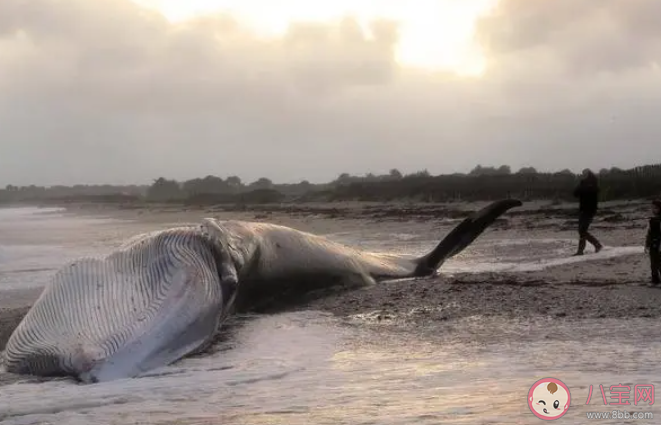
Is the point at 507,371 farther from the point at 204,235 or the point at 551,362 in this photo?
the point at 204,235

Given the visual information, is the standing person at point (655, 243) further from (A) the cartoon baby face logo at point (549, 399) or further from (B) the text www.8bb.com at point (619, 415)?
(B) the text www.8bb.com at point (619, 415)

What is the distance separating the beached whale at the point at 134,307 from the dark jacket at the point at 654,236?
541 cm

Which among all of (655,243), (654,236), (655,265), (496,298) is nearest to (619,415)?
(496,298)

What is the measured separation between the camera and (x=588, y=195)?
51.0 ft

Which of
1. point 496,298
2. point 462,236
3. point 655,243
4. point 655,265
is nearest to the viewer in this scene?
point 496,298

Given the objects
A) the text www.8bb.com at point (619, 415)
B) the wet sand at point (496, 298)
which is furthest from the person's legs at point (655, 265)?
the text www.8bb.com at point (619, 415)

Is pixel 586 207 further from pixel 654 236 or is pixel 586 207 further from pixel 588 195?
pixel 654 236

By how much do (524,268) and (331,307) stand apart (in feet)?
15.8

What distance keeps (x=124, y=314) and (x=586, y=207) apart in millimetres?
11483

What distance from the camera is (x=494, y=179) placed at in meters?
46.4

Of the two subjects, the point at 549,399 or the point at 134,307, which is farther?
the point at 134,307

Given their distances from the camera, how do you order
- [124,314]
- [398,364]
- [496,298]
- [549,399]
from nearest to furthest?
[549,399] < [124,314] < [398,364] < [496,298]

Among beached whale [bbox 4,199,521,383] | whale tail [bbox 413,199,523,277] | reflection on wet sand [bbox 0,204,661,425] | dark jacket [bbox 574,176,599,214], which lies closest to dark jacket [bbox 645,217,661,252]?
reflection on wet sand [bbox 0,204,661,425]

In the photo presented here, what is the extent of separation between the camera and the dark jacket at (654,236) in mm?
9992
